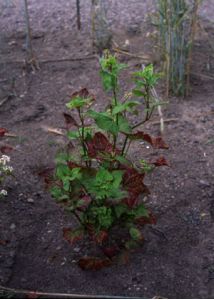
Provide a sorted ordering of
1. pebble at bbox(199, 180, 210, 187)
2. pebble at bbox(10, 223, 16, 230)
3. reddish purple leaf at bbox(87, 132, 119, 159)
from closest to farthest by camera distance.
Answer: reddish purple leaf at bbox(87, 132, 119, 159), pebble at bbox(10, 223, 16, 230), pebble at bbox(199, 180, 210, 187)

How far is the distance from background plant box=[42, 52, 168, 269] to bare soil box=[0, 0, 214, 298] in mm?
131

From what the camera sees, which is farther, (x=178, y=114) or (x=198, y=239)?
(x=178, y=114)

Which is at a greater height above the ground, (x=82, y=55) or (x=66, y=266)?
(x=82, y=55)

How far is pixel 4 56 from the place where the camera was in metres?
4.43

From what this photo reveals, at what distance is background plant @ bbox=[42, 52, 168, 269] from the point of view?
2387 mm

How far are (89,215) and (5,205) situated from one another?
58 cm

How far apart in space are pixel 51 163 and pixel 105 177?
952 millimetres

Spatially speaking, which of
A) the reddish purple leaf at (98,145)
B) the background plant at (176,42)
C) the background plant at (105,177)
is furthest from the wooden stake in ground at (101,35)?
the reddish purple leaf at (98,145)

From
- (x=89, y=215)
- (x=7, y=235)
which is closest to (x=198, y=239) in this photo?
(x=89, y=215)

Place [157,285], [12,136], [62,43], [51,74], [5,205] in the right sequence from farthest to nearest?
[62,43] → [51,74] → [12,136] → [5,205] → [157,285]

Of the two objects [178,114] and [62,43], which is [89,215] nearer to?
[178,114]

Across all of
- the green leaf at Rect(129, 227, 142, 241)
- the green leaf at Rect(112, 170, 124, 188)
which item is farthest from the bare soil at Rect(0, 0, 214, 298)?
the green leaf at Rect(112, 170, 124, 188)

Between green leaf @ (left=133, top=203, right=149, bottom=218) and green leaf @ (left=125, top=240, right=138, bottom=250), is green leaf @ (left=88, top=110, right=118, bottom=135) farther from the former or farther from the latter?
green leaf @ (left=125, top=240, right=138, bottom=250)

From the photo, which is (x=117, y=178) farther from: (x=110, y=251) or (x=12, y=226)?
(x=12, y=226)
